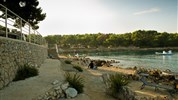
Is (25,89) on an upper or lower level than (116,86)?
upper

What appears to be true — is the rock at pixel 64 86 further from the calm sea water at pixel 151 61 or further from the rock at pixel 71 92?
the calm sea water at pixel 151 61

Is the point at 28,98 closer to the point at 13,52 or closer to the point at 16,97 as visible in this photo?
the point at 16,97


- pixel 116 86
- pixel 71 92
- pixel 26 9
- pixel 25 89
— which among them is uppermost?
pixel 26 9

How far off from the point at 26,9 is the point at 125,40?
4902 inches

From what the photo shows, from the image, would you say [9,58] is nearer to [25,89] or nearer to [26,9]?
[25,89]

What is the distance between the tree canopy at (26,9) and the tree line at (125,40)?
118 meters

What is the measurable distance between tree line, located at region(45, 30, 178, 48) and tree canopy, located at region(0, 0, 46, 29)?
4651 inches

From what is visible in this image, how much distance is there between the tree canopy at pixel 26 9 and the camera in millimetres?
20891

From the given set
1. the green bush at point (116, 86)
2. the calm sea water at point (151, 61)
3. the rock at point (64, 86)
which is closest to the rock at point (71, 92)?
the rock at point (64, 86)

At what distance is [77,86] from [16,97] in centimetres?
323

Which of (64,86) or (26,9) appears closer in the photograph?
(64,86)

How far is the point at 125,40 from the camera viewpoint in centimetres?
14362

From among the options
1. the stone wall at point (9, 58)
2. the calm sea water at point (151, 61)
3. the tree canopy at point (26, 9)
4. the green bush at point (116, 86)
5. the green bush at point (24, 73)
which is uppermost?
the tree canopy at point (26, 9)

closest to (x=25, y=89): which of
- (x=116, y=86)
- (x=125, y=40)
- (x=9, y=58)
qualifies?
(x=9, y=58)
